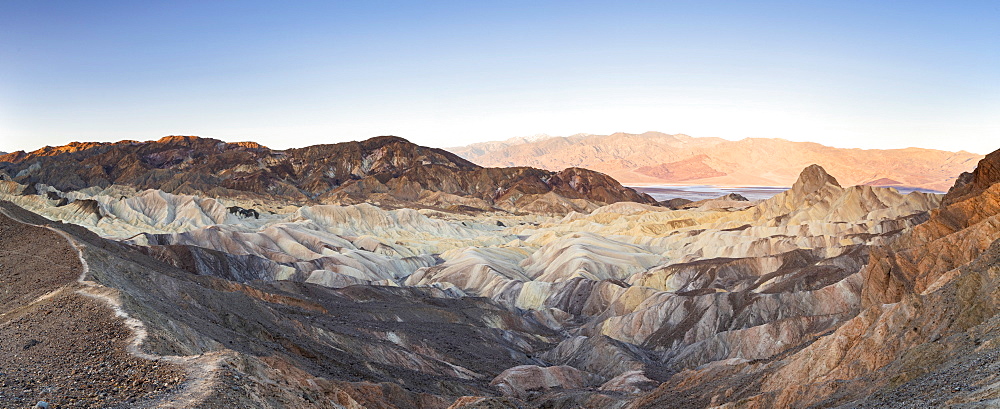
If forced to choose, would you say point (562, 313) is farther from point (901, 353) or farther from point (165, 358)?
point (165, 358)

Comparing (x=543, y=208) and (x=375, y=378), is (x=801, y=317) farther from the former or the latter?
(x=543, y=208)

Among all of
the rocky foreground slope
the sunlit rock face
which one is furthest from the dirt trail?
the sunlit rock face

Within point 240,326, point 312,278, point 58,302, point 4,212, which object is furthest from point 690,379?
point 312,278

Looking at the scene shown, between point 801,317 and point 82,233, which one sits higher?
point 82,233

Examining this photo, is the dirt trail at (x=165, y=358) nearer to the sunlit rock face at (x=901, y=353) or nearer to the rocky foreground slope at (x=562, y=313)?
the rocky foreground slope at (x=562, y=313)

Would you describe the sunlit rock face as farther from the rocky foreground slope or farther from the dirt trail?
the dirt trail

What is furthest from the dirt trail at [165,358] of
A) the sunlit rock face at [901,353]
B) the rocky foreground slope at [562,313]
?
the sunlit rock face at [901,353]
